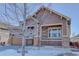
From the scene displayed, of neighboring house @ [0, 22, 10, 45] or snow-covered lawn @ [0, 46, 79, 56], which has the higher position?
neighboring house @ [0, 22, 10, 45]

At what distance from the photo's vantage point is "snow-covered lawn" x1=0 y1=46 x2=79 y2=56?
10.4 feet

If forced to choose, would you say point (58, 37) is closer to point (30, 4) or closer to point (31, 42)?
point (31, 42)

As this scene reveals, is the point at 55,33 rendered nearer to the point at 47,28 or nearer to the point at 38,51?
the point at 47,28

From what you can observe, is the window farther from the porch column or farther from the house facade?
the porch column

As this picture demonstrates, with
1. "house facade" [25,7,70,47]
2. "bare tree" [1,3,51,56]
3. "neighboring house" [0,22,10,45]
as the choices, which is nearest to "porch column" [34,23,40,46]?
"house facade" [25,7,70,47]

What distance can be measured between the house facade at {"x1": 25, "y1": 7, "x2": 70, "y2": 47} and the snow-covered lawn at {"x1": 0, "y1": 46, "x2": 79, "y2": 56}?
64mm

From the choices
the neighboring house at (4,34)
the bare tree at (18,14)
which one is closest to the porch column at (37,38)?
the bare tree at (18,14)

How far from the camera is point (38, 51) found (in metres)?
3.21

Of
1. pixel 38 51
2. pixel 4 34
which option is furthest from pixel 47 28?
pixel 4 34

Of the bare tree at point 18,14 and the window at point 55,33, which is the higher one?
the bare tree at point 18,14

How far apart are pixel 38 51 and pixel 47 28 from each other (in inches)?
12.5

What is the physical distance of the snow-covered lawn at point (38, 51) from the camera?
3.18 metres

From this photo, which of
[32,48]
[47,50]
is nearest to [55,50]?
[47,50]

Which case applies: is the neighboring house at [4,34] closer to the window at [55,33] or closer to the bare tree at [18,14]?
the bare tree at [18,14]
